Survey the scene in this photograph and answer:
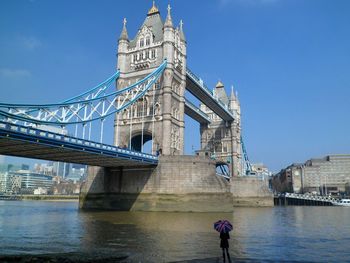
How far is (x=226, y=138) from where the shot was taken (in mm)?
79250

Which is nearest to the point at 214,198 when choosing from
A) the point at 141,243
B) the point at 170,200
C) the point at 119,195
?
the point at 170,200

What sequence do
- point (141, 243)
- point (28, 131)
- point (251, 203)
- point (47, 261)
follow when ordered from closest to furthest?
point (47, 261) → point (141, 243) → point (28, 131) → point (251, 203)

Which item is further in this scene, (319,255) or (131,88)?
(131,88)

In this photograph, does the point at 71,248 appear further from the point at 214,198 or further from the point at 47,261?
the point at 214,198

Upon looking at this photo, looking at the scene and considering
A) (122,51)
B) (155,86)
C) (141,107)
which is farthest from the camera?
(122,51)

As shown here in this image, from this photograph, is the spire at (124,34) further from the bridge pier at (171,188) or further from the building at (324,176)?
the building at (324,176)

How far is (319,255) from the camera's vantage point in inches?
492

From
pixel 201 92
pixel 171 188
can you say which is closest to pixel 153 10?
pixel 201 92

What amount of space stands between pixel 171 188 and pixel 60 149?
46.4ft

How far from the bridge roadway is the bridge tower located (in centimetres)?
718

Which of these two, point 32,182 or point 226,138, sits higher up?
point 226,138

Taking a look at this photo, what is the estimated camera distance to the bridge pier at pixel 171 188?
37781 millimetres

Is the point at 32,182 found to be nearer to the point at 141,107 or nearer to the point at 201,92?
the point at 201,92

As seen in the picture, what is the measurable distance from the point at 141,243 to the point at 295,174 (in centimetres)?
12834
